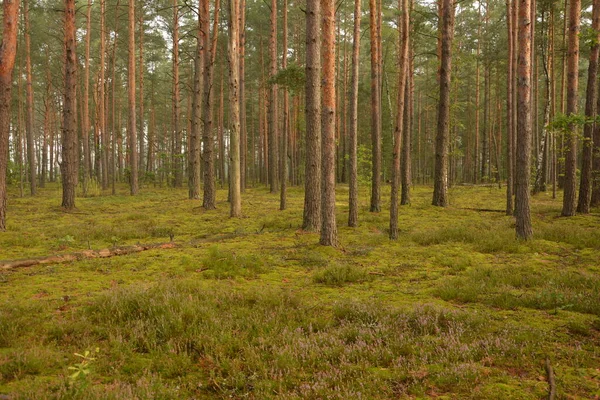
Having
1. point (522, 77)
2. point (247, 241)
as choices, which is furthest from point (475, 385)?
point (522, 77)

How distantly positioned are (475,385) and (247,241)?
8750 mm

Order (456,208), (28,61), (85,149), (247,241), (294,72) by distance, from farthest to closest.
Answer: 1. (85,149)
2. (28,61)
3. (456,208)
4. (294,72)
5. (247,241)

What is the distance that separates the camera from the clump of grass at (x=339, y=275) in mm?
7758

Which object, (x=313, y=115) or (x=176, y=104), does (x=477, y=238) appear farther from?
(x=176, y=104)

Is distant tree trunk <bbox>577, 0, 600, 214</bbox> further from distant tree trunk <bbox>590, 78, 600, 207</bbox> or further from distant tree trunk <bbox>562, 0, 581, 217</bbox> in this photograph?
distant tree trunk <bbox>562, 0, 581, 217</bbox>

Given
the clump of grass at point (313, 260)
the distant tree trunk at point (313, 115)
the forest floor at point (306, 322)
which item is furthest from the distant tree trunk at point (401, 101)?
the clump of grass at point (313, 260)

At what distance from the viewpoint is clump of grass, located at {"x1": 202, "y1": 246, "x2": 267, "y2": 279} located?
8.20 metres

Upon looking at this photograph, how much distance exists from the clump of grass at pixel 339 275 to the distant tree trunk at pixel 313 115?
15.7 feet

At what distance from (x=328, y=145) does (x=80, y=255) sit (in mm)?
6828

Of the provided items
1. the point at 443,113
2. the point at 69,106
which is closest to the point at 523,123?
the point at 443,113

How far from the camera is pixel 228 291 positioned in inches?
263

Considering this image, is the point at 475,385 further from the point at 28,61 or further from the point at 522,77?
the point at 28,61

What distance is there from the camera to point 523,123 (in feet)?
36.7

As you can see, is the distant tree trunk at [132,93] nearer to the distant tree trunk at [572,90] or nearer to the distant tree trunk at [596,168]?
the distant tree trunk at [572,90]
